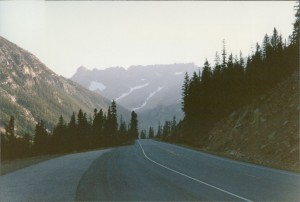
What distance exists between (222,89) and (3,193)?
207ft

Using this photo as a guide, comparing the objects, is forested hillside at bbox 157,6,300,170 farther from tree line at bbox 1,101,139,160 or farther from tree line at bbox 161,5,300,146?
tree line at bbox 1,101,139,160

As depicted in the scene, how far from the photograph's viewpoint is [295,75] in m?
48.1

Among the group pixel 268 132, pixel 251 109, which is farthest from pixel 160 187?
pixel 251 109

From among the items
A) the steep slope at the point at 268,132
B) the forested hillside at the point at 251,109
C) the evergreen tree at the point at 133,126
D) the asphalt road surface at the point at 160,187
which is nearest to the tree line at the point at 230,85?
the forested hillside at the point at 251,109

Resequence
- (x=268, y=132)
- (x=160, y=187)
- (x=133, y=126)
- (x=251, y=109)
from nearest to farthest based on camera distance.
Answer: (x=160, y=187) < (x=268, y=132) < (x=251, y=109) < (x=133, y=126)

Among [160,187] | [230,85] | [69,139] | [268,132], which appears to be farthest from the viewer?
[69,139]

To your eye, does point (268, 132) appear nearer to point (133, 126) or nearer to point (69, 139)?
point (69, 139)

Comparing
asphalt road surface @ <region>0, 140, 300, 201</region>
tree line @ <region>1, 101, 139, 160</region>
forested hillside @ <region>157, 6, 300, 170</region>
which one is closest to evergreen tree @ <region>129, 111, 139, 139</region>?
tree line @ <region>1, 101, 139, 160</region>

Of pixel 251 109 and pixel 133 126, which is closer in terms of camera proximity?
pixel 251 109

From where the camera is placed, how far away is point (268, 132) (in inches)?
1628

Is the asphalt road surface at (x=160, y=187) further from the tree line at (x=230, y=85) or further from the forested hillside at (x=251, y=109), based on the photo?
the tree line at (x=230, y=85)

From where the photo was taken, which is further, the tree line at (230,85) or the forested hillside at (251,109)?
the tree line at (230,85)

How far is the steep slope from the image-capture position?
32688 millimetres

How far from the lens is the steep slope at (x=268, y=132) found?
32.7m
